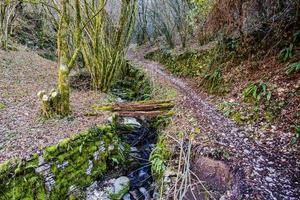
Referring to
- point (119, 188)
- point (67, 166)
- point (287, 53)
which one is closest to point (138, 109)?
point (119, 188)

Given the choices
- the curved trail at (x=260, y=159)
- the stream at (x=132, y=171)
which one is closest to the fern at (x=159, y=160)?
the stream at (x=132, y=171)

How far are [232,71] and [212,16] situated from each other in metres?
2.06

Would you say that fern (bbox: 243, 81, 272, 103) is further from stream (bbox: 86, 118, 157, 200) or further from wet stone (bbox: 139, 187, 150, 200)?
wet stone (bbox: 139, 187, 150, 200)

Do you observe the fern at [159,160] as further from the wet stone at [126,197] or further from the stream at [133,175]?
the wet stone at [126,197]

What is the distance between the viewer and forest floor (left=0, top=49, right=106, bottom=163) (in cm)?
563

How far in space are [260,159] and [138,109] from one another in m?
4.06

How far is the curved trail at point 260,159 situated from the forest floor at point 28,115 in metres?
3.10

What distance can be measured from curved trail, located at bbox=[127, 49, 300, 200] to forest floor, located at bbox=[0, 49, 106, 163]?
10.2ft

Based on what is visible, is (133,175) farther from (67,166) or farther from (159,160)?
(67,166)

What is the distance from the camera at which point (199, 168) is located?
5465 mm

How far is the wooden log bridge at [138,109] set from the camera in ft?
26.9

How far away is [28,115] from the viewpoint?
23.5 ft

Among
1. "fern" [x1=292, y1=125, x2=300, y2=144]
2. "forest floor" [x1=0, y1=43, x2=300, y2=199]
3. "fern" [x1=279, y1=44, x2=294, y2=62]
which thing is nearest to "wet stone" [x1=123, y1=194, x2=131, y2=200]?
"forest floor" [x1=0, y1=43, x2=300, y2=199]

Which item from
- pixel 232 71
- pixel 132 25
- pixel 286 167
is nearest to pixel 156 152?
pixel 286 167
